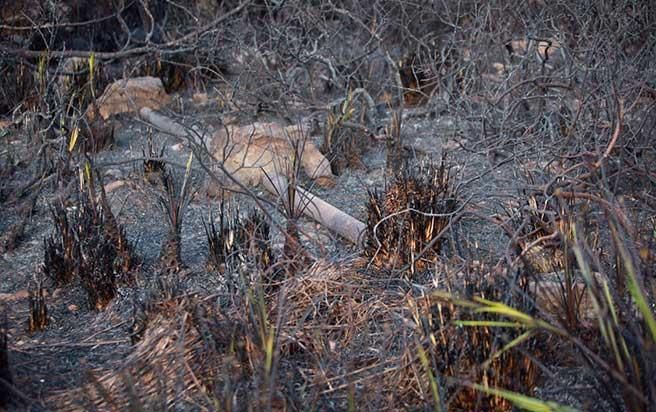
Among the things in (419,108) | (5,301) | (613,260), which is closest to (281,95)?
(419,108)

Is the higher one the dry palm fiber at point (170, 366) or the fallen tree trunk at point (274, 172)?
the fallen tree trunk at point (274, 172)

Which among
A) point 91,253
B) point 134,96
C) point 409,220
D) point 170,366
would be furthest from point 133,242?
point 134,96

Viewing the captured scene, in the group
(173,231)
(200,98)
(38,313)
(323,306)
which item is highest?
(200,98)

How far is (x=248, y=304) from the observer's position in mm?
3582

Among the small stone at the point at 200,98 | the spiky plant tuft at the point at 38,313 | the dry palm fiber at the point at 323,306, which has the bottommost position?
the spiky plant tuft at the point at 38,313

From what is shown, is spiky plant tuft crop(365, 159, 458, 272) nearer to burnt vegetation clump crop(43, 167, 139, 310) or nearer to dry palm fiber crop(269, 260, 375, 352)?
dry palm fiber crop(269, 260, 375, 352)

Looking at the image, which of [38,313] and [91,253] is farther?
[91,253]

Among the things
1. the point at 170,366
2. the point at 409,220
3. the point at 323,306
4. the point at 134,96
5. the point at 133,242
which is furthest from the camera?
the point at 134,96

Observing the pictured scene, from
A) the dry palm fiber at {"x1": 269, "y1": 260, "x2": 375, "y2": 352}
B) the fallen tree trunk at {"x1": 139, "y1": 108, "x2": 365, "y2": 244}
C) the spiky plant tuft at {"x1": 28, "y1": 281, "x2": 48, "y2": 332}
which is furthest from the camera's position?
the fallen tree trunk at {"x1": 139, "y1": 108, "x2": 365, "y2": 244}

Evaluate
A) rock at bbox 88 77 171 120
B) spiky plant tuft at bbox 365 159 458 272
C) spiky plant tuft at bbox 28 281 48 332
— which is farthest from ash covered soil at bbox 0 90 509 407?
rock at bbox 88 77 171 120

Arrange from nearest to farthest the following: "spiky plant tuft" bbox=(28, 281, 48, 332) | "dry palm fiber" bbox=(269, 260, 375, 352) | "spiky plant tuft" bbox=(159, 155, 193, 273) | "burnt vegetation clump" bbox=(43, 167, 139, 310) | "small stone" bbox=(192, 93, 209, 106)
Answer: "dry palm fiber" bbox=(269, 260, 375, 352) → "spiky plant tuft" bbox=(28, 281, 48, 332) → "burnt vegetation clump" bbox=(43, 167, 139, 310) → "spiky plant tuft" bbox=(159, 155, 193, 273) → "small stone" bbox=(192, 93, 209, 106)

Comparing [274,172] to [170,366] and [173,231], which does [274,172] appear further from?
[170,366]

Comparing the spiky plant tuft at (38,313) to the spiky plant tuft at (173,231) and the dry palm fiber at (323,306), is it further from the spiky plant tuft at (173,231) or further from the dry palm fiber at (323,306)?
the dry palm fiber at (323,306)

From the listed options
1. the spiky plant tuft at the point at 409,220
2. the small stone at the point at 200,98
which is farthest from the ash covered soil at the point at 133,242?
the small stone at the point at 200,98
